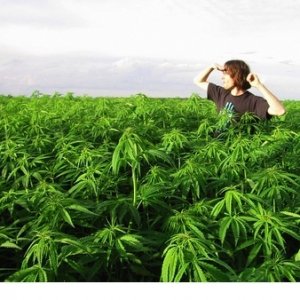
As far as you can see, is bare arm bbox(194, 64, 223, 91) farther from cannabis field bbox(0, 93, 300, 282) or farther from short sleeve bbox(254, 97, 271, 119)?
cannabis field bbox(0, 93, 300, 282)

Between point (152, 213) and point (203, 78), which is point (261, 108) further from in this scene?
point (152, 213)

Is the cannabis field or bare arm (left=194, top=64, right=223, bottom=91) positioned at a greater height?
bare arm (left=194, top=64, right=223, bottom=91)

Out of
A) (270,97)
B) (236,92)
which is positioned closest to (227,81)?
(236,92)

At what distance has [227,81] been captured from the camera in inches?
185

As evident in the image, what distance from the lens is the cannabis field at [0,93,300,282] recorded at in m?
1.87

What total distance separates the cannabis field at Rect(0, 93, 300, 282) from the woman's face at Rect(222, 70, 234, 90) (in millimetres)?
910

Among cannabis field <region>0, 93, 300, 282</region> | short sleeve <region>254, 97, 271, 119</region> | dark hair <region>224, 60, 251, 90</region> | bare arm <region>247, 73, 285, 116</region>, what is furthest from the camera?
dark hair <region>224, 60, 251, 90</region>

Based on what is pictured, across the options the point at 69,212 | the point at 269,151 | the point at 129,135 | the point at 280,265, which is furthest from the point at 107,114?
the point at 280,265

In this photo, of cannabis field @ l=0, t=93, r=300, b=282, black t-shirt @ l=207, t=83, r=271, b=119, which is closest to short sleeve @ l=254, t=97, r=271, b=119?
black t-shirt @ l=207, t=83, r=271, b=119

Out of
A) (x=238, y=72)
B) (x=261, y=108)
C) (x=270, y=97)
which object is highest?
(x=238, y=72)

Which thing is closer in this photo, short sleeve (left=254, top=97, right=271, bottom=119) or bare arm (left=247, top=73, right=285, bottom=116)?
bare arm (left=247, top=73, right=285, bottom=116)

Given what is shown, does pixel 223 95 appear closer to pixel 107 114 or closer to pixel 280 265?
pixel 107 114

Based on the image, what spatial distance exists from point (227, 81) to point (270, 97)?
19.7 inches
